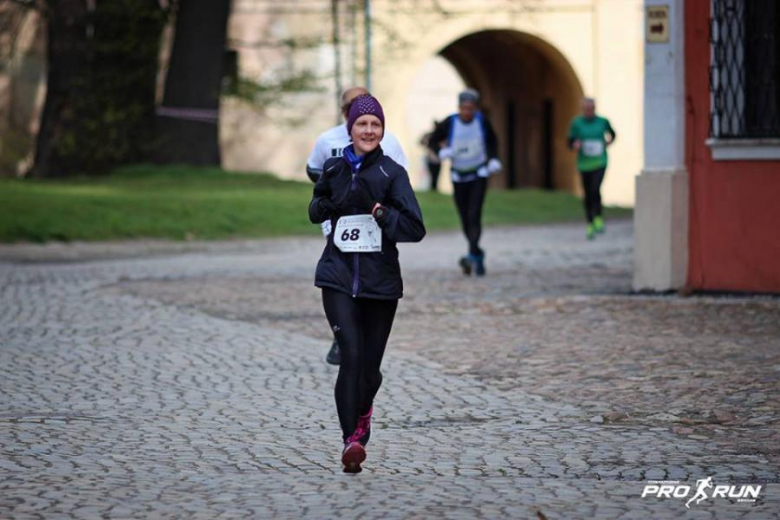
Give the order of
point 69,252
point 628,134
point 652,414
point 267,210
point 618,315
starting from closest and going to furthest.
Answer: point 652,414
point 618,315
point 69,252
point 267,210
point 628,134

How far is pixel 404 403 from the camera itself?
32.4 feet

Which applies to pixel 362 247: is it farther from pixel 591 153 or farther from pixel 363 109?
pixel 591 153

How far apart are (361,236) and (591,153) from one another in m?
17.7

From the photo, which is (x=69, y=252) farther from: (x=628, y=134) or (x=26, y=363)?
(x=628, y=134)

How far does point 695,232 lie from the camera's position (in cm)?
1552

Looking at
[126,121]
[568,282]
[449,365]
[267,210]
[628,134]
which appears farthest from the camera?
[628,134]

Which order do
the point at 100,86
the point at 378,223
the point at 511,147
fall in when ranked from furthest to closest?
1. the point at 511,147
2. the point at 100,86
3. the point at 378,223

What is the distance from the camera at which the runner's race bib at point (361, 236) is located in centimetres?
794

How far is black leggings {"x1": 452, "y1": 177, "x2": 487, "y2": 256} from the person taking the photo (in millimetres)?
18344

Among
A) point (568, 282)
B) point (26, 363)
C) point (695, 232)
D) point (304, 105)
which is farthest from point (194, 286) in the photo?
point (304, 105)

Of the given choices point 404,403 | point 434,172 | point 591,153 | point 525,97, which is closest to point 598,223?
point 591,153

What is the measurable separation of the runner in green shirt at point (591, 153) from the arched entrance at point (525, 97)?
16097 mm

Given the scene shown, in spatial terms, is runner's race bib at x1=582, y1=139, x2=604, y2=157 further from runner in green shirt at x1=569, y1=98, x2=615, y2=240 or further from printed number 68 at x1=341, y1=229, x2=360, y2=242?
printed number 68 at x1=341, y1=229, x2=360, y2=242

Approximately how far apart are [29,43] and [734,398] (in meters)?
34.6
